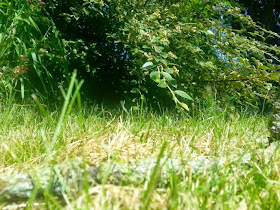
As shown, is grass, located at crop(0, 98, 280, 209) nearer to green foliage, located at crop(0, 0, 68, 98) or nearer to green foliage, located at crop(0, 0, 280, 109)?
green foliage, located at crop(0, 0, 68, 98)

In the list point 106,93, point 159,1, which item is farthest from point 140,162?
point 159,1

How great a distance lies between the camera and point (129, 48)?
2.66 meters

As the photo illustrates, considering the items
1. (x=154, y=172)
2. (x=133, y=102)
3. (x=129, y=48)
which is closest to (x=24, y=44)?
(x=129, y=48)

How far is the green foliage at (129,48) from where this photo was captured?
232cm

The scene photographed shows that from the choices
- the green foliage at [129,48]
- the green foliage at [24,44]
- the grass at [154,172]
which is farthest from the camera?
the green foliage at [129,48]

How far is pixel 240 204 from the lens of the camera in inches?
32.2

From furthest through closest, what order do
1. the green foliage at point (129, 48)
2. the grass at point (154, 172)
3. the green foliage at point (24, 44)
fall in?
the green foliage at point (129, 48), the green foliage at point (24, 44), the grass at point (154, 172)

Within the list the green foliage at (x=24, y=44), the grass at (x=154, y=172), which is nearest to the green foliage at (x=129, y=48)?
the green foliage at (x=24, y=44)

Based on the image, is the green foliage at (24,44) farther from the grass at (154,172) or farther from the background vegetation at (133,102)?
the grass at (154,172)

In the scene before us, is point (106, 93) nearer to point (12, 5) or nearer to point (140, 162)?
point (12, 5)

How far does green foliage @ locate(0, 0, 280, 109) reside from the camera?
91.4 inches

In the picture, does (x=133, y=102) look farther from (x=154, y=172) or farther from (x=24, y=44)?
(x=154, y=172)

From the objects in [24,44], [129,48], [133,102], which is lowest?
[133,102]

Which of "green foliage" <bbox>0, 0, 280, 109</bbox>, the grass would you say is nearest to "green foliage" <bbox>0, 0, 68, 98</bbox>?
"green foliage" <bbox>0, 0, 280, 109</bbox>
